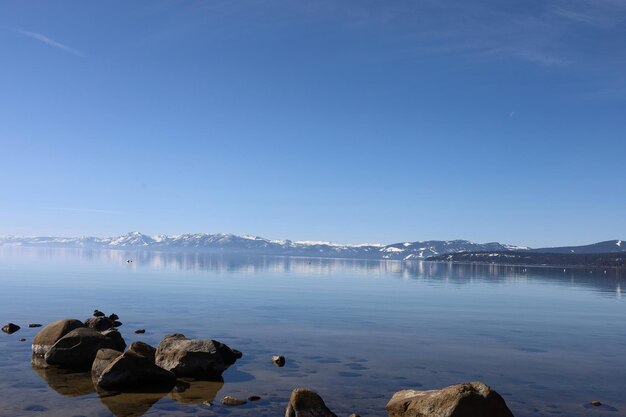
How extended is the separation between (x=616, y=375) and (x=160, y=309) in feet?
125

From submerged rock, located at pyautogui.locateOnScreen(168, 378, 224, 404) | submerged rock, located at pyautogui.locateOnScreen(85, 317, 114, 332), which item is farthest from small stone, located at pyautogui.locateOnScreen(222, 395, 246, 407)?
submerged rock, located at pyautogui.locateOnScreen(85, 317, 114, 332)

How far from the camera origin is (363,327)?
4172 cm

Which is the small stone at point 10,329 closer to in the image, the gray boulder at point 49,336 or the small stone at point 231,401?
the gray boulder at point 49,336

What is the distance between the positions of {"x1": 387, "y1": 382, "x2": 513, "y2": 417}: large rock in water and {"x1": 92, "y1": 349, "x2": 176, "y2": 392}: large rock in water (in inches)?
411

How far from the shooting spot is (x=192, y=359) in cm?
2483

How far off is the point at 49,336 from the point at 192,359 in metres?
8.97

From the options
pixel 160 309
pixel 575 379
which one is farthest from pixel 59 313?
pixel 575 379

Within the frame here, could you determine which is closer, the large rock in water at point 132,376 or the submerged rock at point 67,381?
the submerged rock at point 67,381

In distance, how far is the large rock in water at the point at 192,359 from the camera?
81.1 ft

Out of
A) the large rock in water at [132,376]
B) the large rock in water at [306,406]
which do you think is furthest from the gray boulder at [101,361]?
the large rock in water at [306,406]

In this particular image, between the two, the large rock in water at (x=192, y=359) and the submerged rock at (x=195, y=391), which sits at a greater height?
the large rock in water at (x=192, y=359)

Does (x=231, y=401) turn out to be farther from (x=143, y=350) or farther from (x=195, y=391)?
(x=143, y=350)

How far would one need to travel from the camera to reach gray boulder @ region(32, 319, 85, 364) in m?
27.4

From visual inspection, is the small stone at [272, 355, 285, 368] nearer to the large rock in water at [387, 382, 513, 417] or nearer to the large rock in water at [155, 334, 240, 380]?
the large rock in water at [155, 334, 240, 380]
